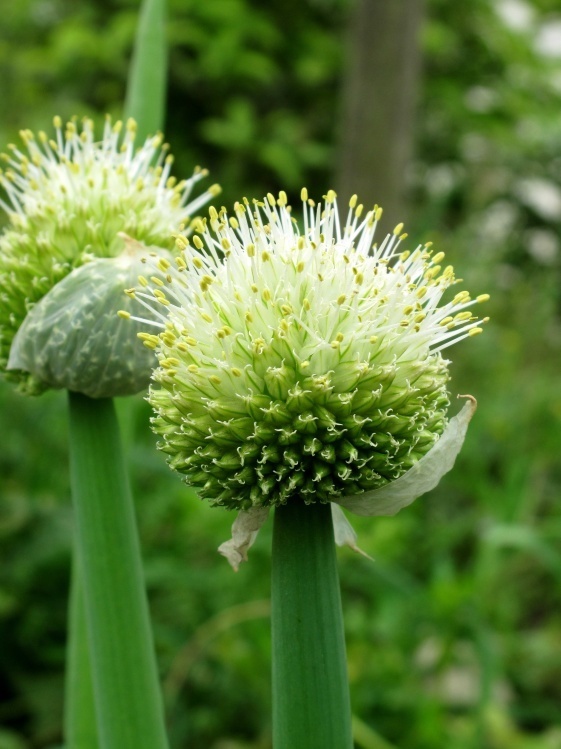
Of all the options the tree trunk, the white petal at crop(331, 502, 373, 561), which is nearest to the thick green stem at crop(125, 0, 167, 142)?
the white petal at crop(331, 502, 373, 561)

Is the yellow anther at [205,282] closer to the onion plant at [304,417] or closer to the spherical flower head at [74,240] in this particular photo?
the onion plant at [304,417]

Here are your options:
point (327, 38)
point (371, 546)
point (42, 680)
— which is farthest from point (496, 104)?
point (42, 680)

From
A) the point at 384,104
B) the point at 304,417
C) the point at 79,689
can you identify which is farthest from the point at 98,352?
the point at 384,104

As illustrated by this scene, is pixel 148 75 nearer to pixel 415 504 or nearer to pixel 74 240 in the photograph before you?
pixel 74 240

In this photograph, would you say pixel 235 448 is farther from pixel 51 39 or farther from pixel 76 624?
pixel 51 39

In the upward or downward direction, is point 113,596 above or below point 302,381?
below

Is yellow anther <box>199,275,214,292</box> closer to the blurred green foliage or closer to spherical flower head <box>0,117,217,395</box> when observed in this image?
spherical flower head <box>0,117,217,395</box>
